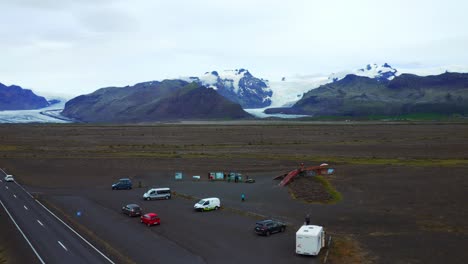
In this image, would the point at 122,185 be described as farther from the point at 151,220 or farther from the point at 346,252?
the point at 346,252

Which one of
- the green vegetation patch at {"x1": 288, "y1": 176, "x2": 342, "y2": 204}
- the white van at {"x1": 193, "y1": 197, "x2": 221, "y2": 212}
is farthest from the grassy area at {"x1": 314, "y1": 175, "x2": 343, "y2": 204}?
the white van at {"x1": 193, "y1": 197, "x2": 221, "y2": 212}

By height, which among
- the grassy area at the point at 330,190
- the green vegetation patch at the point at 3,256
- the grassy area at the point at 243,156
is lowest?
the green vegetation patch at the point at 3,256

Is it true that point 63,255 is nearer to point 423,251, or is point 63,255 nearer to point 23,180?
point 423,251

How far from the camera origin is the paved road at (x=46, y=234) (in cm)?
3369

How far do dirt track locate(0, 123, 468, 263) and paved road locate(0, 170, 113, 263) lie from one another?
2.48 meters

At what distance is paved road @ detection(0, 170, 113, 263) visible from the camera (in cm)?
3369

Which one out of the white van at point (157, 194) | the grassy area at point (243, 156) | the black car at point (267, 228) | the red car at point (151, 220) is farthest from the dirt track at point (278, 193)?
the white van at point (157, 194)

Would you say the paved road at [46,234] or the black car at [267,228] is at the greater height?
the black car at [267,228]

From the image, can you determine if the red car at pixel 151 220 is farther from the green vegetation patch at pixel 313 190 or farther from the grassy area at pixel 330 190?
the grassy area at pixel 330 190

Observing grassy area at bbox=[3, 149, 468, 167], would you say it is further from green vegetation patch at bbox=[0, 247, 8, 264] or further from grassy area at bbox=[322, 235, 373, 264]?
green vegetation patch at bbox=[0, 247, 8, 264]

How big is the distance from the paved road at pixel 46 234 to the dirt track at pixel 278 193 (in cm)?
248

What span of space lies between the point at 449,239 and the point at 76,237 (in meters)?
31.8

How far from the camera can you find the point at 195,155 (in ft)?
329

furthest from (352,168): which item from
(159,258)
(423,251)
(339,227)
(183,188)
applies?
(159,258)
